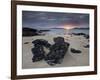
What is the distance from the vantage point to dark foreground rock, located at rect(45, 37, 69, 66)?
192cm

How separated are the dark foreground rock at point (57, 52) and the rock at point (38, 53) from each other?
58mm

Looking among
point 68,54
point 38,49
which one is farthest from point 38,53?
point 68,54

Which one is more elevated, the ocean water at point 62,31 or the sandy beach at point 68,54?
the ocean water at point 62,31

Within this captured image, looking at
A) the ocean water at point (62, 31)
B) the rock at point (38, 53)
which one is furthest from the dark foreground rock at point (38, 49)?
the ocean water at point (62, 31)

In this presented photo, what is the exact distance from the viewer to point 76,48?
201cm

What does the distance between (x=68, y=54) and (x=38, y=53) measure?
331mm

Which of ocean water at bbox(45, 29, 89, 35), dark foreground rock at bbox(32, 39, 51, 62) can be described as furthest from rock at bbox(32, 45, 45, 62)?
ocean water at bbox(45, 29, 89, 35)

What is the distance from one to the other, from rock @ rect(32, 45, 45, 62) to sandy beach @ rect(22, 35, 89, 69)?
3cm

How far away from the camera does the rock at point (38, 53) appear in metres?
1.87

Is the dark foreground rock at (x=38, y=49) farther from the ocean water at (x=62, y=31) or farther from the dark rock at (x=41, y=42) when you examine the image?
the ocean water at (x=62, y=31)

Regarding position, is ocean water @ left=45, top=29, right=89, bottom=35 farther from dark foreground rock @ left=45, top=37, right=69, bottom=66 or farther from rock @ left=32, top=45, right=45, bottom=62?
rock @ left=32, top=45, right=45, bottom=62

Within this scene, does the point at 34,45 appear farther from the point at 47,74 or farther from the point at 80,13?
the point at 80,13

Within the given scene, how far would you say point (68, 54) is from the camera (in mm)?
1979

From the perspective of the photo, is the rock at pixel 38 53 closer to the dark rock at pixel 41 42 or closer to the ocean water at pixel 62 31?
the dark rock at pixel 41 42
